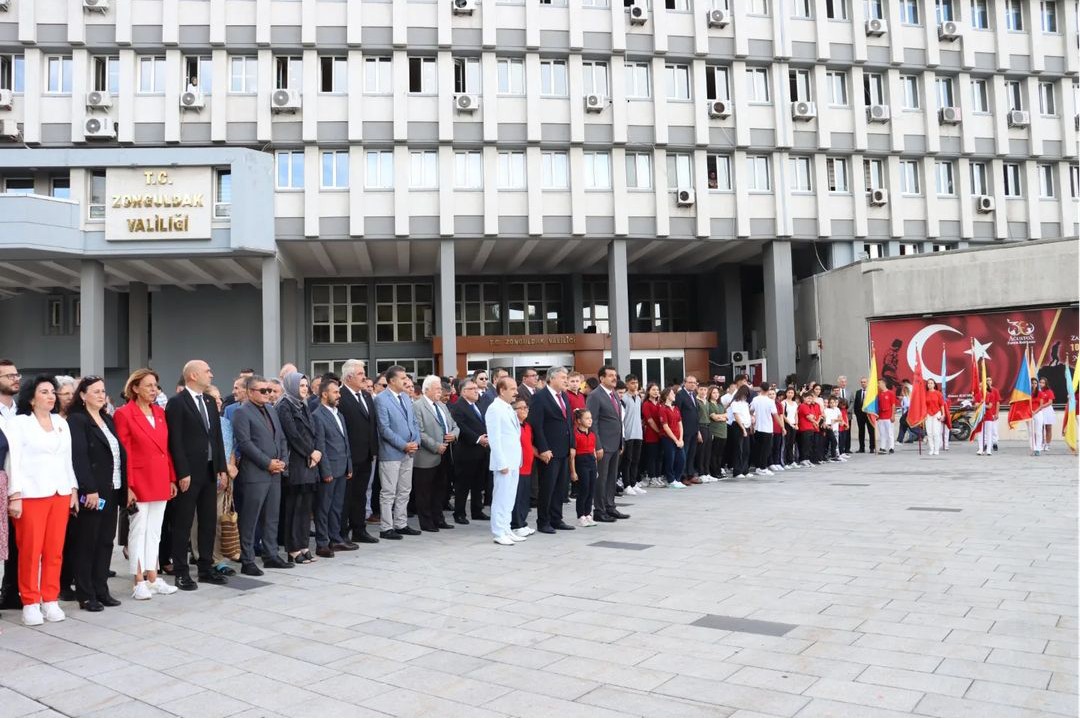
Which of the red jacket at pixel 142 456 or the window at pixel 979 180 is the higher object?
the window at pixel 979 180

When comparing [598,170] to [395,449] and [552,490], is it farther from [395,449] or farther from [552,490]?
[395,449]

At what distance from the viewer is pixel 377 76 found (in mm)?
24938

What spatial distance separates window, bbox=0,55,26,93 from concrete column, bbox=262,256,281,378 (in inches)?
367

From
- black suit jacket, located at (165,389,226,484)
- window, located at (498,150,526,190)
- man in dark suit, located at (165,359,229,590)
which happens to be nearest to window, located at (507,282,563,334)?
window, located at (498,150,526,190)

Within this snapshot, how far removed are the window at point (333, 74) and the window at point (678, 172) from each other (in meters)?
10.8

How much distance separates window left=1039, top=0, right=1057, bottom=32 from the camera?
28.8 m

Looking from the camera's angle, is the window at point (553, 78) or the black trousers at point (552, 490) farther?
the window at point (553, 78)

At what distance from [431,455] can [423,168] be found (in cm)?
1760

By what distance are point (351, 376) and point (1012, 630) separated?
20.7 ft

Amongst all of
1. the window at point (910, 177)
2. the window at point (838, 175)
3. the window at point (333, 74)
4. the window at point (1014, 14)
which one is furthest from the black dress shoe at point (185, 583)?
the window at point (1014, 14)

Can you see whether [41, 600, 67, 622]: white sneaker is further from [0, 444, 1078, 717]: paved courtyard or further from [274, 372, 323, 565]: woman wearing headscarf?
[274, 372, 323, 565]: woman wearing headscarf

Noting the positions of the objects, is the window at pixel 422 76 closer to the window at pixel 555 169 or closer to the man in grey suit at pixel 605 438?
the window at pixel 555 169

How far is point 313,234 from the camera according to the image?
2408 cm

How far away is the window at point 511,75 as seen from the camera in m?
25.4
